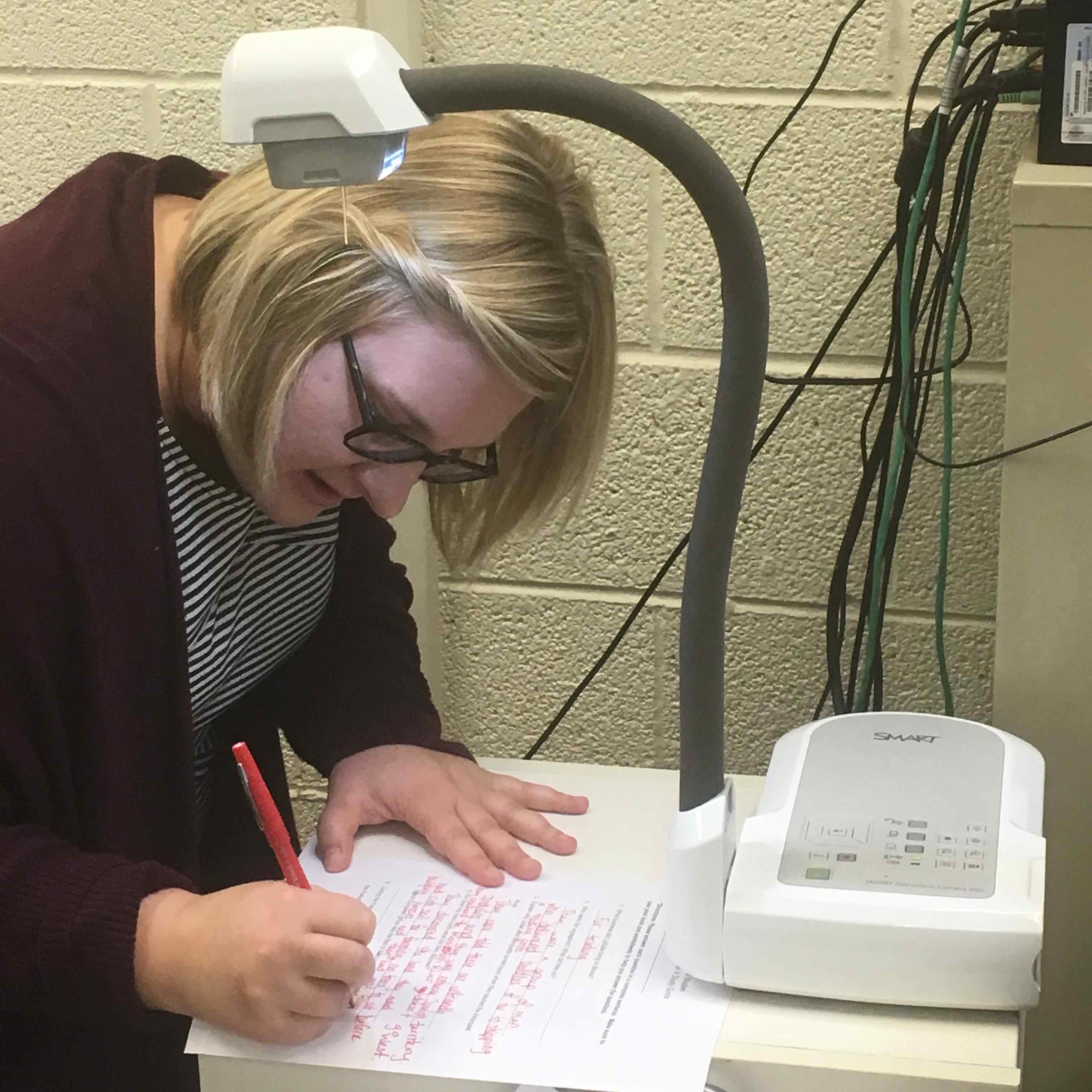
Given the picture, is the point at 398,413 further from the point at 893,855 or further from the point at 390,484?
the point at 893,855

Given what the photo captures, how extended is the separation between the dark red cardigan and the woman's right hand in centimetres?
2

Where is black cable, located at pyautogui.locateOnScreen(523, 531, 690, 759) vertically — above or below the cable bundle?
below

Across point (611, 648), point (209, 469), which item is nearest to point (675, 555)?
point (611, 648)

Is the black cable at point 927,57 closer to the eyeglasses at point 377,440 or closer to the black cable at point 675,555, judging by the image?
the black cable at point 675,555

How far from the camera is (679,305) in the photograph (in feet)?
4.32

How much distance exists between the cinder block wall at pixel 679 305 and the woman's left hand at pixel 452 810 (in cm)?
46

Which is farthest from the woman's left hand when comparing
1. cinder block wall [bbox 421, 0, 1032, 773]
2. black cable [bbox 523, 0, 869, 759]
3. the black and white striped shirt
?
cinder block wall [bbox 421, 0, 1032, 773]

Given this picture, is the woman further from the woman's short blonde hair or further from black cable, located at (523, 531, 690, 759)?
black cable, located at (523, 531, 690, 759)

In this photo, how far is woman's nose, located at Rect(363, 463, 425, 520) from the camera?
868 millimetres

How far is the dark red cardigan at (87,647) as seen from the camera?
75 cm

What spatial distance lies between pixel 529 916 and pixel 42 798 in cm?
31

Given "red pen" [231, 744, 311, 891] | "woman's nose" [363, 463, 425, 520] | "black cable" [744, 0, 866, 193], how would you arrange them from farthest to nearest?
"black cable" [744, 0, 866, 193], "woman's nose" [363, 463, 425, 520], "red pen" [231, 744, 311, 891]

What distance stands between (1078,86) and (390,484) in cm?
51

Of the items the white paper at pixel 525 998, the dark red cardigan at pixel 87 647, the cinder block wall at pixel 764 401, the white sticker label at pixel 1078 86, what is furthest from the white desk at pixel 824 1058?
the cinder block wall at pixel 764 401
